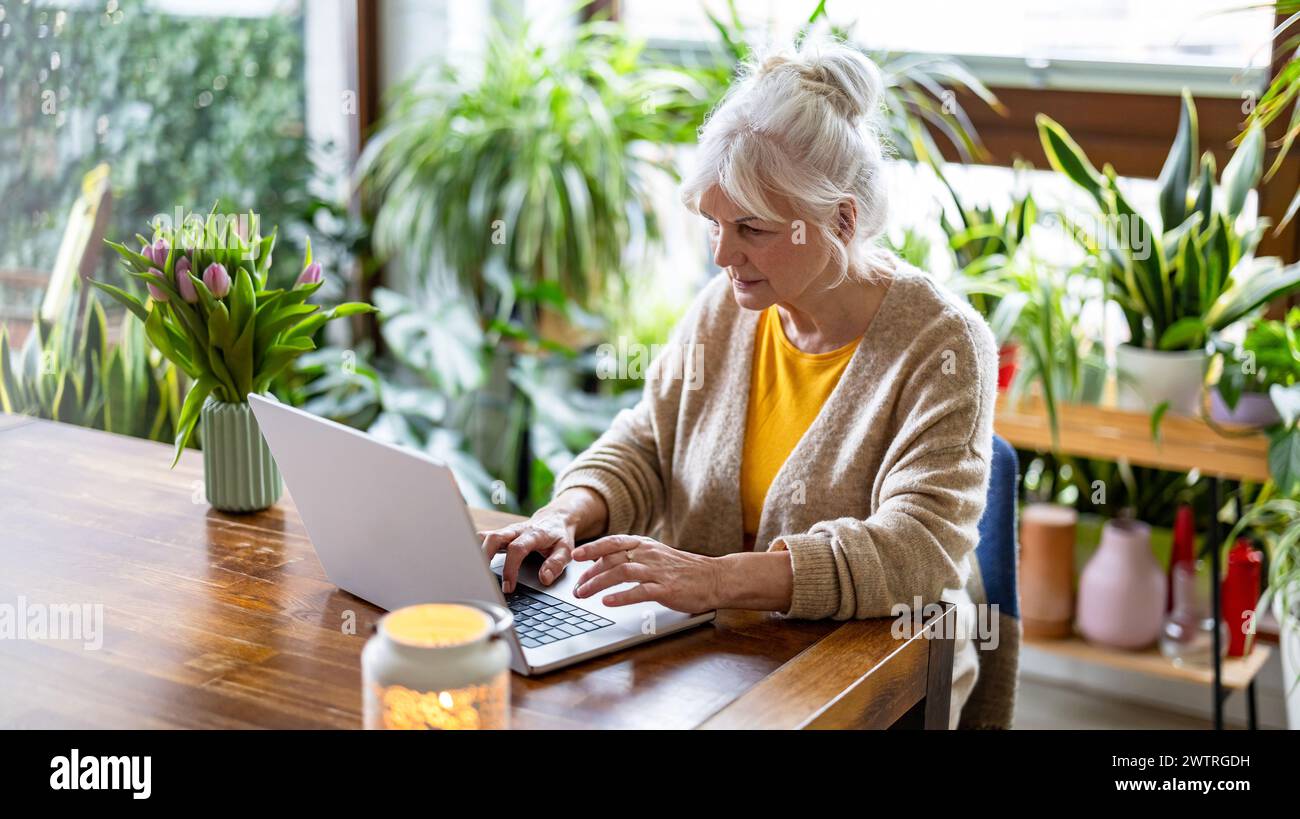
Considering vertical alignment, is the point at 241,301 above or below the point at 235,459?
above

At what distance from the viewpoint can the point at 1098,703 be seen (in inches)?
128

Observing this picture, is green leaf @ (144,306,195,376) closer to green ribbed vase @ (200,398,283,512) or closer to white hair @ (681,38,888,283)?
green ribbed vase @ (200,398,283,512)

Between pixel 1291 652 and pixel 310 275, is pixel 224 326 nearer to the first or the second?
pixel 310 275

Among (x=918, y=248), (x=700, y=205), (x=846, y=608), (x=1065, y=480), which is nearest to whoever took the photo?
(x=846, y=608)

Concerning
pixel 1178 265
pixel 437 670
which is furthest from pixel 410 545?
pixel 1178 265

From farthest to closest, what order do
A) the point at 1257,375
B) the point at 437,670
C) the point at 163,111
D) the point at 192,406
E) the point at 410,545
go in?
the point at 163,111 < the point at 1257,375 < the point at 192,406 < the point at 410,545 < the point at 437,670

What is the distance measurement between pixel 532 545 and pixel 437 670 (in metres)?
0.56

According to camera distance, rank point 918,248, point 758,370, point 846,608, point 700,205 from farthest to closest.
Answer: point 918,248
point 758,370
point 700,205
point 846,608

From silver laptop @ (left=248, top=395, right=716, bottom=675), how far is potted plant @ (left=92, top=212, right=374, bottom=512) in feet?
1.09

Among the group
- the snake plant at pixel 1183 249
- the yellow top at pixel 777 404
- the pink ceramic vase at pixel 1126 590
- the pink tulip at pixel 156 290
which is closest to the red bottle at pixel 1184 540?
the pink ceramic vase at pixel 1126 590

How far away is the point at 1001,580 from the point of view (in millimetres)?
1961
